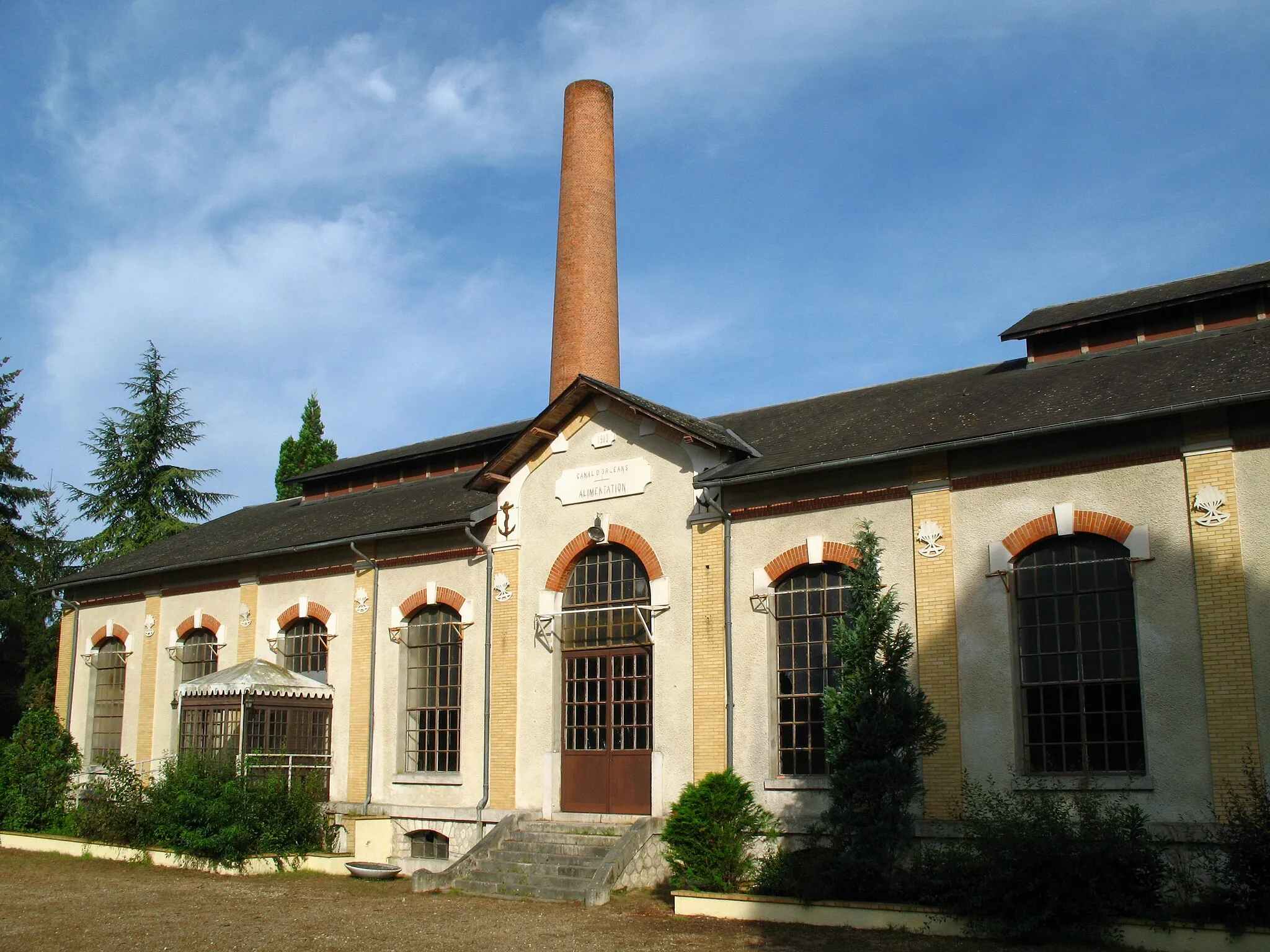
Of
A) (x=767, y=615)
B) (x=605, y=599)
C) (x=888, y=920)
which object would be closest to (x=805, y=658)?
(x=767, y=615)

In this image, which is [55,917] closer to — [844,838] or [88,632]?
[844,838]

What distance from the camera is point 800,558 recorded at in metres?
15.4

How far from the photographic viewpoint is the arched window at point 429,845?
18359 millimetres

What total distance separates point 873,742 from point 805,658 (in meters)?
2.33

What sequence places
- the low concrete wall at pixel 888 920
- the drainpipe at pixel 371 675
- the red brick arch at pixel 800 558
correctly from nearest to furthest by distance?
1. the low concrete wall at pixel 888 920
2. the red brick arch at pixel 800 558
3. the drainpipe at pixel 371 675

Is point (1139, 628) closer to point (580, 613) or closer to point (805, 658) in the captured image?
point (805, 658)

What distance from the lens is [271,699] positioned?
778 inches

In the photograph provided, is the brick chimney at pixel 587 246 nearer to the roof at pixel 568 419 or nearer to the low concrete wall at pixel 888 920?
the roof at pixel 568 419

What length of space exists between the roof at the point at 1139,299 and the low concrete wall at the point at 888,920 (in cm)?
820

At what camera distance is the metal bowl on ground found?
55.8 ft

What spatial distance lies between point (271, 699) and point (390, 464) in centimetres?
649

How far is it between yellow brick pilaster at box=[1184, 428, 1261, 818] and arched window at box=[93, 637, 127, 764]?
67.1ft

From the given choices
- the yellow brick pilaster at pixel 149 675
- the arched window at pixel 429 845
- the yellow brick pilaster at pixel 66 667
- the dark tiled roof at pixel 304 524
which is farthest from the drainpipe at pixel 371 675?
the yellow brick pilaster at pixel 66 667

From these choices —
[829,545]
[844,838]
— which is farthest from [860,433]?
[844,838]
